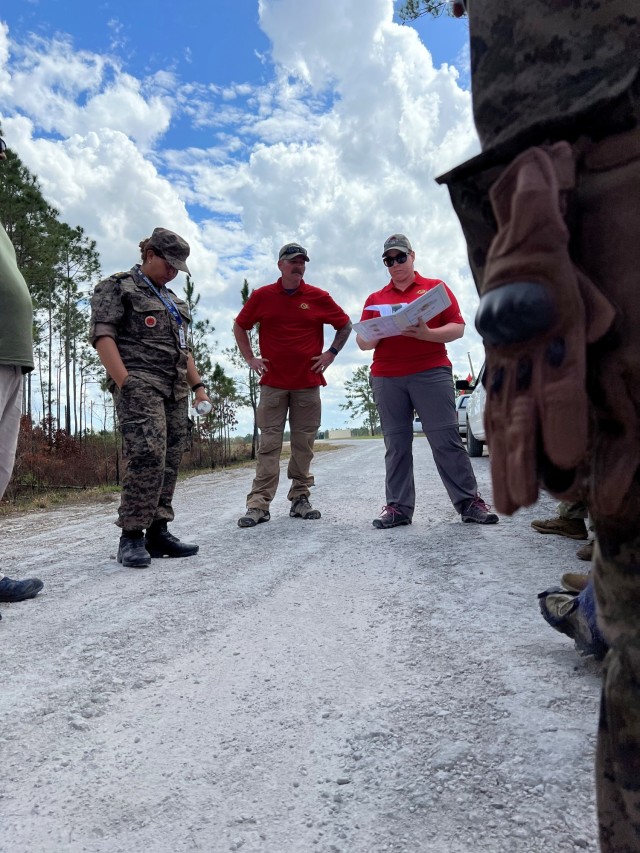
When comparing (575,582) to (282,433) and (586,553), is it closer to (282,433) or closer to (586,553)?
(586,553)

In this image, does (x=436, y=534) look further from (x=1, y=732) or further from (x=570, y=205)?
(x=570, y=205)

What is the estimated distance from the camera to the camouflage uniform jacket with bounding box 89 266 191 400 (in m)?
3.71

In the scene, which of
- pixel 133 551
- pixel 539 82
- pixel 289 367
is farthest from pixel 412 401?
pixel 539 82

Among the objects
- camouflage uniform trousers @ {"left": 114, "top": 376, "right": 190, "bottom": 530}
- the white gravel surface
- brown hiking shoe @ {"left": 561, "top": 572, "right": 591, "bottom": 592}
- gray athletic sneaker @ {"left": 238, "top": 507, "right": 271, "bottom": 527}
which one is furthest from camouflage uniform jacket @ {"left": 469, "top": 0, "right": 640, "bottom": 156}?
gray athletic sneaker @ {"left": 238, "top": 507, "right": 271, "bottom": 527}

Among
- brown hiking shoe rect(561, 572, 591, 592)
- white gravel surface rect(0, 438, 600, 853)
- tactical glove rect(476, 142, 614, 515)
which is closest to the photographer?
tactical glove rect(476, 142, 614, 515)

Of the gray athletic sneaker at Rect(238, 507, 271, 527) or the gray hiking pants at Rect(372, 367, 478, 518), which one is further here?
the gray athletic sneaker at Rect(238, 507, 271, 527)

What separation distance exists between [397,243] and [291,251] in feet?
3.16

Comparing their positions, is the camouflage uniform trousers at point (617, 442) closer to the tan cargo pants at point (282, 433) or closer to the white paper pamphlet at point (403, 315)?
the white paper pamphlet at point (403, 315)

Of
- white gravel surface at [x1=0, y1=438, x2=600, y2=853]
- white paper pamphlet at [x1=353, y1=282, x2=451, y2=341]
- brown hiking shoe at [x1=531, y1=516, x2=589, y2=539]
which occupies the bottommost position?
white gravel surface at [x1=0, y1=438, x2=600, y2=853]

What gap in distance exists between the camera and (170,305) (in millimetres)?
4008

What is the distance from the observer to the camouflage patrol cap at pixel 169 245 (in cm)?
383

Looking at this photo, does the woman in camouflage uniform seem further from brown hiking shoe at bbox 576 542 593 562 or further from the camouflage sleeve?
brown hiking shoe at bbox 576 542 593 562

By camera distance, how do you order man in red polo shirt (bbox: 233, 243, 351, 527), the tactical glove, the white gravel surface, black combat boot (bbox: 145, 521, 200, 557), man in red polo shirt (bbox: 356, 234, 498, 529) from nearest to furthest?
the tactical glove → the white gravel surface → black combat boot (bbox: 145, 521, 200, 557) → man in red polo shirt (bbox: 356, 234, 498, 529) → man in red polo shirt (bbox: 233, 243, 351, 527)

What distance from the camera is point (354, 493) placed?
6.67 meters
